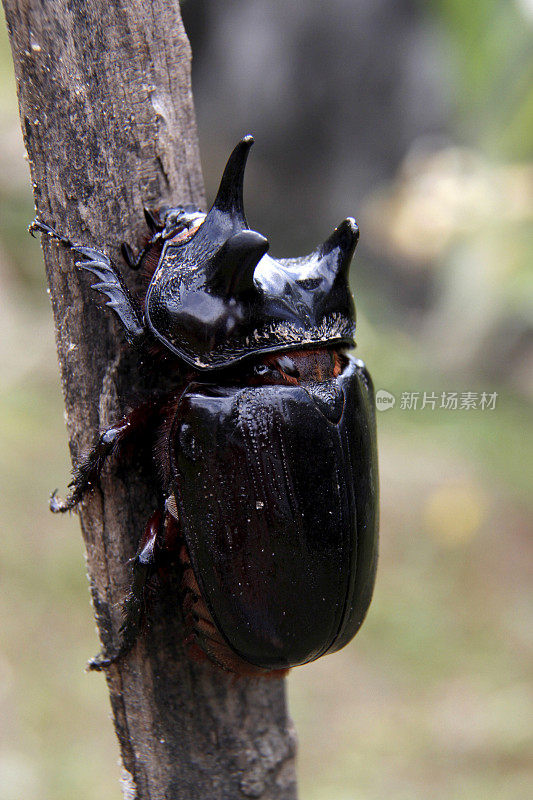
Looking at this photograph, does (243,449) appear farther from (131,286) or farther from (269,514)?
(131,286)

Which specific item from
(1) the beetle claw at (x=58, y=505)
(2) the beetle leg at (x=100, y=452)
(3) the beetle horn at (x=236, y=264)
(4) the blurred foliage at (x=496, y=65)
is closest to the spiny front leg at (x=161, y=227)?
(3) the beetle horn at (x=236, y=264)

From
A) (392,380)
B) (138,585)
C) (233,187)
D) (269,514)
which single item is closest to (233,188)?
(233,187)

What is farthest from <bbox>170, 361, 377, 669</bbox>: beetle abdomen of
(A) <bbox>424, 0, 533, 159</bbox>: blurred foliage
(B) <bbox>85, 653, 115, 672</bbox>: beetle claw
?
(A) <bbox>424, 0, 533, 159</bbox>: blurred foliage

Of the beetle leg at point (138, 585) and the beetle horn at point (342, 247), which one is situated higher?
the beetle horn at point (342, 247)

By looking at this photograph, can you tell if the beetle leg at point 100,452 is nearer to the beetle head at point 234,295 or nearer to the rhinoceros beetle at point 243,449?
the rhinoceros beetle at point 243,449

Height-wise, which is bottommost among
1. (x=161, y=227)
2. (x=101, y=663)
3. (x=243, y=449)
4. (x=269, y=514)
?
(x=101, y=663)

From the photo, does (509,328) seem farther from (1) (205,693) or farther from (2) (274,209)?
(1) (205,693)

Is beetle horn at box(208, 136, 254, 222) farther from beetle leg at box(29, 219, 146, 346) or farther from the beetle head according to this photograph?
beetle leg at box(29, 219, 146, 346)
